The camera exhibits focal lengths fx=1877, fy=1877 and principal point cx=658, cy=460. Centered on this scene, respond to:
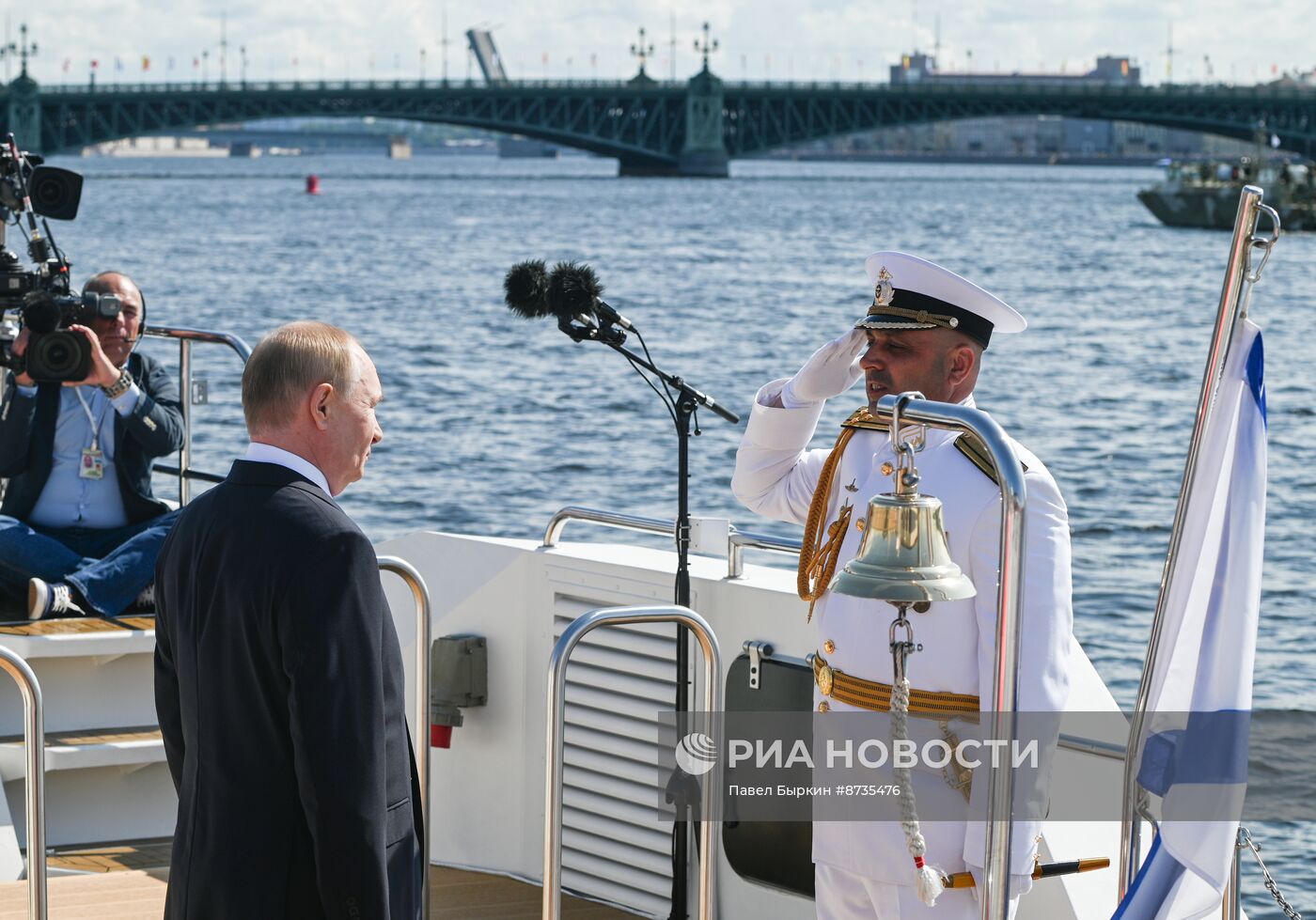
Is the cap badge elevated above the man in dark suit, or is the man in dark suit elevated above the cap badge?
the cap badge

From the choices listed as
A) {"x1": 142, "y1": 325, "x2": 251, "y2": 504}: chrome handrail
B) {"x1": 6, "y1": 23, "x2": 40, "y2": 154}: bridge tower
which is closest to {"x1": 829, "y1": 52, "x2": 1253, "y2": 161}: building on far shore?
{"x1": 6, "y1": 23, "x2": 40, "y2": 154}: bridge tower

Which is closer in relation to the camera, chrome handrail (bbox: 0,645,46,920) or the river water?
chrome handrail (bbox: 0,645,46,920)

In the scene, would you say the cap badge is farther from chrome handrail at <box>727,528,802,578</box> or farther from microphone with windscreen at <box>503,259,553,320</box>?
microphone with windscreen at <box>503,259,553,320</box>

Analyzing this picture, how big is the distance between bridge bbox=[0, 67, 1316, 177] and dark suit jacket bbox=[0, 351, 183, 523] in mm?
83859

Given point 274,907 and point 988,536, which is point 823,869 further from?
point 274,907

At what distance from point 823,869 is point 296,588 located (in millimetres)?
1155

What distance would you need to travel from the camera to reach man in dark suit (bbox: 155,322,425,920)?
2680mm

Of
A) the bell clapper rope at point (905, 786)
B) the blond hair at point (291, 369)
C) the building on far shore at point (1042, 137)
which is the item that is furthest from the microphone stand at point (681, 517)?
the building on far shore at point (1042, 137)

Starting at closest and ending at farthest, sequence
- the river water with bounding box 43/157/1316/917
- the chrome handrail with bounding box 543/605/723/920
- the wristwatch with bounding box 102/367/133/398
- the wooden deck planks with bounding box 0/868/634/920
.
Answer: the chrome handrail with bounding box 543/605/723/920
the wooden deck planks with bounding box 0/868/634/920
the wristwatch with bounding box 102/367/133/398
the river water with bounding box 43/157/1316/917

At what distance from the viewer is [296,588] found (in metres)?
2.68

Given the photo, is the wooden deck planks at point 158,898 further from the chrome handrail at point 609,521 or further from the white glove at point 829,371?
the white glove at point 829,371

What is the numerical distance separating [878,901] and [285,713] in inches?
42.7

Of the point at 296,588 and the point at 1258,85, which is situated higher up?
the point at 1258,85

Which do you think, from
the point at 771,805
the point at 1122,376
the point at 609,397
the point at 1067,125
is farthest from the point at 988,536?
the point at 1067,125
